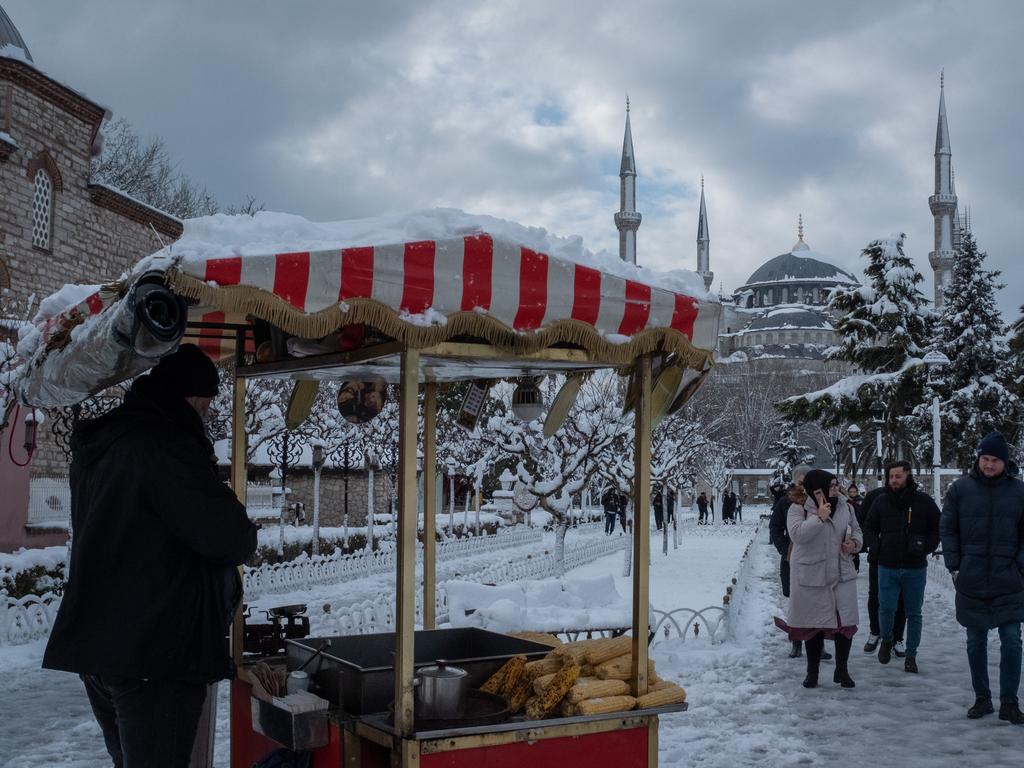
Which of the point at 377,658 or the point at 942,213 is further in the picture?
the point at 942,213

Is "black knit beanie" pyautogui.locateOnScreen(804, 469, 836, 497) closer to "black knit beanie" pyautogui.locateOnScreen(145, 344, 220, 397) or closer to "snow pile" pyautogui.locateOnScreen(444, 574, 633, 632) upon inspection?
"snow pile" pyautogui.locateOnScreen(444, 574, 633, 632)

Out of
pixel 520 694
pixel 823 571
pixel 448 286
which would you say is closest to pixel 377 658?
pixel 520 694

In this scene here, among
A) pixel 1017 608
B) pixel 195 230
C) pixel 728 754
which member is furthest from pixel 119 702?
pixel 1017 608

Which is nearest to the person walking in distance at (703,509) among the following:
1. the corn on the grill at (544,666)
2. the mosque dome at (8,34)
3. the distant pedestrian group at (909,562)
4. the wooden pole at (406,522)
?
the mosque dome at (8,34)

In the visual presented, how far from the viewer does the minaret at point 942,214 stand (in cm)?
6762

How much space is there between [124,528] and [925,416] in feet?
117

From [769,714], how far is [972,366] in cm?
3302

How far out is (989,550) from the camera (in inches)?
281

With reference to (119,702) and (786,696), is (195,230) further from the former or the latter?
(786,696)

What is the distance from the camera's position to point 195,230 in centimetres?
381

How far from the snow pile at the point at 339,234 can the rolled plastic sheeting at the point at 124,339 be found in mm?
131

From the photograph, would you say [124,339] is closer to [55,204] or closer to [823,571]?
[823,571]

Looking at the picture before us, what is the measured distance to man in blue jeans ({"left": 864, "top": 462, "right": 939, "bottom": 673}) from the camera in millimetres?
8820

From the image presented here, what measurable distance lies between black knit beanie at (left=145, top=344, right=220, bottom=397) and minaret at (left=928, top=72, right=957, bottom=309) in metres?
68.9
